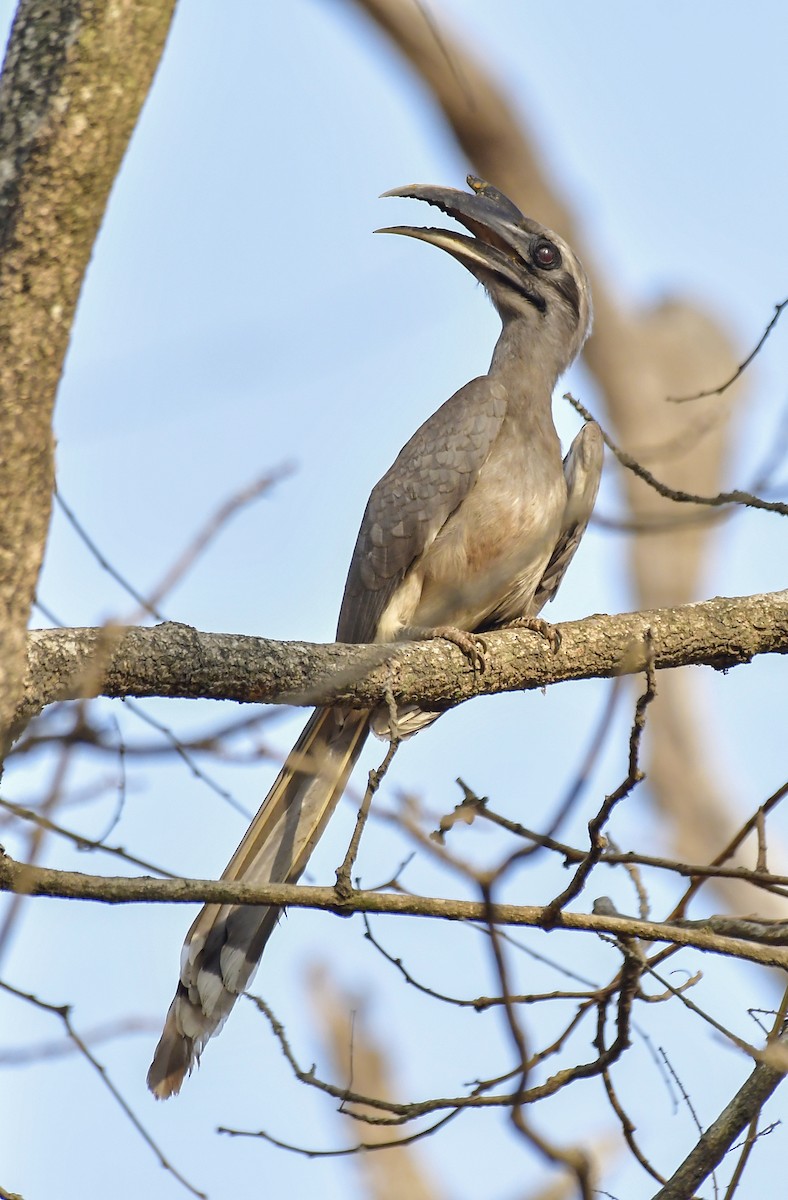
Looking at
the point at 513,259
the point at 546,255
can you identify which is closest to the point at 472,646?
the point at 513,259

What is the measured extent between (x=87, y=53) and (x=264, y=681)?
1907 mm

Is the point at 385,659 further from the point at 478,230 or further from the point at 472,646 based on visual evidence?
the point at 478,230

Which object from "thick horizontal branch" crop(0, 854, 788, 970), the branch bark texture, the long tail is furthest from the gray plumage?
the branch bark texture

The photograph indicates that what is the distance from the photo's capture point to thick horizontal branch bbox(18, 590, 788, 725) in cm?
378

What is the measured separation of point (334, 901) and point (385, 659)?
72cm

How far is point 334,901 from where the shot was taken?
327 centimetres

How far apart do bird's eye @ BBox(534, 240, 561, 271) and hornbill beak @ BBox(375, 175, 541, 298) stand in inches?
3.5

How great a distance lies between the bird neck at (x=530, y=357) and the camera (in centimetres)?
649

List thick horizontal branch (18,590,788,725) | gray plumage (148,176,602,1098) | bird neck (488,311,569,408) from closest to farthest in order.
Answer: thick horizontal branch (18,590,788,725)
gray plumage (148,176,602,1098)
bird neck (488,311,569,408)

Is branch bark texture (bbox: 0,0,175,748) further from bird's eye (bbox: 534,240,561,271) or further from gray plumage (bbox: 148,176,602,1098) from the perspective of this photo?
bird's eye (bbox: 534,240,561,271)

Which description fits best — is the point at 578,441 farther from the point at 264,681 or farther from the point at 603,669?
the point at 264,681

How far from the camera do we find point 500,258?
673 centimetres

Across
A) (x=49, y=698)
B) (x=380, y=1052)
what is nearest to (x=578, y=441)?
(x=49, y=698)

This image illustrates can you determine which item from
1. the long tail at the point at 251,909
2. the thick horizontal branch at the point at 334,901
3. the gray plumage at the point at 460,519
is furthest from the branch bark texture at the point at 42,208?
the gray plumage at the point at 460,519
